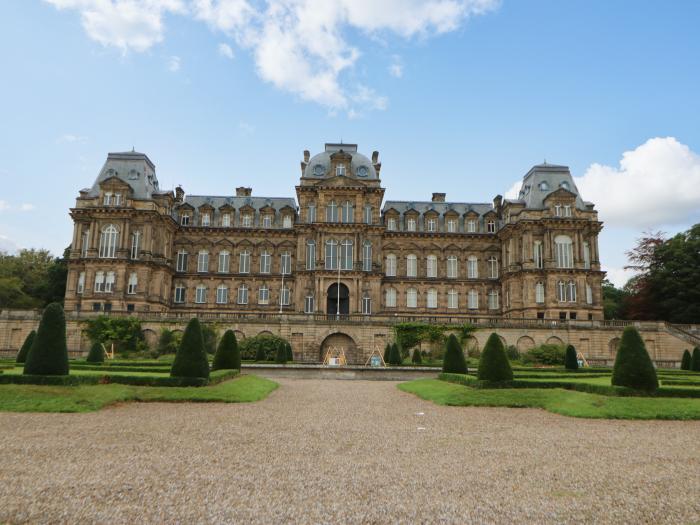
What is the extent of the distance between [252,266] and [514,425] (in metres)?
45.5

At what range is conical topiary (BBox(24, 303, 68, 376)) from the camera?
1772cm

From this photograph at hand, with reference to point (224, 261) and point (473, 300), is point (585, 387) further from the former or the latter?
point (224, 261)

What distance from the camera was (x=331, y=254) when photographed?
5194 cm

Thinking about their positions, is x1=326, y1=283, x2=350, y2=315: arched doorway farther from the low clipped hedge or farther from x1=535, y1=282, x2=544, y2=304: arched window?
the low clipped hedge

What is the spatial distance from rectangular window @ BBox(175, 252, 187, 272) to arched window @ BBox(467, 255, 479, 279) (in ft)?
97.7

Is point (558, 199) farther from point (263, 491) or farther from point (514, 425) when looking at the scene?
point (263, 491)

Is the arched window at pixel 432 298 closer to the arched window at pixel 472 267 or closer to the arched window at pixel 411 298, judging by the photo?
the arched window at pixel 411 298

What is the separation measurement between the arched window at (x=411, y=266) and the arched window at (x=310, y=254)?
1062cm

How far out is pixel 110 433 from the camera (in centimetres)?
1184

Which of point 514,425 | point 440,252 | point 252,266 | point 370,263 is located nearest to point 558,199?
point 440,252

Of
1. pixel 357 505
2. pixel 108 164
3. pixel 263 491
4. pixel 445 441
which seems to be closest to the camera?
pixel 357 505

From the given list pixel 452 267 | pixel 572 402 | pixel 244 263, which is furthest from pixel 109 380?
pixel 452 267

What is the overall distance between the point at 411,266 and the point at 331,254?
386 inches

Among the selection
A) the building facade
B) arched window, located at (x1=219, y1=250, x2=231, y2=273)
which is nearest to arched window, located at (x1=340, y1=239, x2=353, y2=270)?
the building facade
